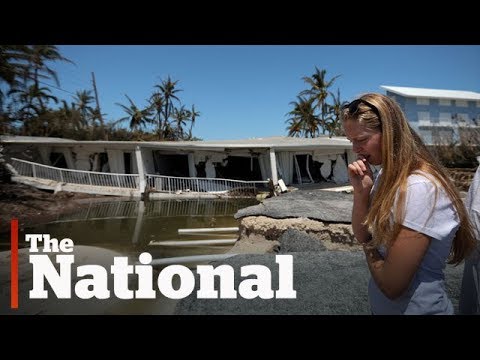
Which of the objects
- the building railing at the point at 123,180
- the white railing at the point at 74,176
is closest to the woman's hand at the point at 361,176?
the building railing at the point at 123,180

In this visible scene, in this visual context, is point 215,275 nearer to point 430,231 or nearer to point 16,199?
point 430,231

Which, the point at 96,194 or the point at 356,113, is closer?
the point at 356,113

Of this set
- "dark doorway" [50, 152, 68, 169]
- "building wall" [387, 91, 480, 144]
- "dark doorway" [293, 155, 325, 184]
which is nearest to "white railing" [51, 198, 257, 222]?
→ "dark doorway" [293, 155, 325, 184]

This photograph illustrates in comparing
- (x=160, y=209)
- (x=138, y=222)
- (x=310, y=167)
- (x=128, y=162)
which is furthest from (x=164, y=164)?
(x=138, y=222)

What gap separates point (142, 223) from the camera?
39.3ft

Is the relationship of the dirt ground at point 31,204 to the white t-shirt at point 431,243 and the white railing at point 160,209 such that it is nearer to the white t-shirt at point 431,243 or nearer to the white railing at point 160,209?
the white railing at point 160,209

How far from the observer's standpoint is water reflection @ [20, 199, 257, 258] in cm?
893

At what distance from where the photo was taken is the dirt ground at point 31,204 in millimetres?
13177

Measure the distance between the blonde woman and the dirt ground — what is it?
1320 cm

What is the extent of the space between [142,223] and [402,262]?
38.6 ft

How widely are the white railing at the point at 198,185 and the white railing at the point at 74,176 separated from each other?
1.21 m

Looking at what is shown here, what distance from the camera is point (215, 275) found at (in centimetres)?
327
